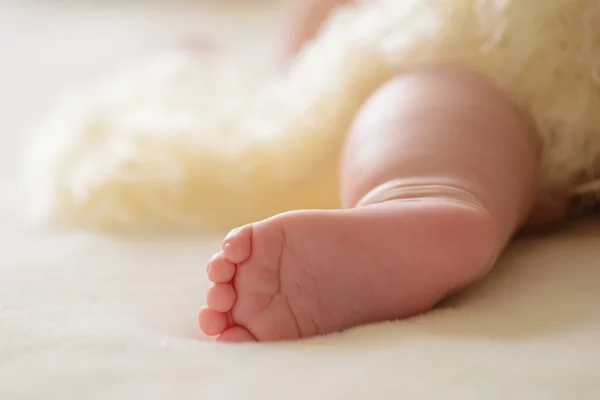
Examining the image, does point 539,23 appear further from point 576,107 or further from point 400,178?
point 400,178

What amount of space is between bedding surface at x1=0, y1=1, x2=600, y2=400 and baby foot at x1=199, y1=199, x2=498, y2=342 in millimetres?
25

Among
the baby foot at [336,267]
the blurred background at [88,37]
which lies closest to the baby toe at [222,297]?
the baby foot at [336,267]

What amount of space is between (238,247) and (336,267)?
0.07m

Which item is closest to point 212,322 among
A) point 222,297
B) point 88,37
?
point 222,297

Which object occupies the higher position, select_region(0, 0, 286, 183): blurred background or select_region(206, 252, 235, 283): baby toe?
select_region(0, 0, 286, 183): blurred background

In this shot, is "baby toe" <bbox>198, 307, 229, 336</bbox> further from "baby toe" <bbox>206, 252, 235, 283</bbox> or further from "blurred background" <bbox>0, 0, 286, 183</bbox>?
"blurred background" <bbox>0, 0, 286, 183</bbox>

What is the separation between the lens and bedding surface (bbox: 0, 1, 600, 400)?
415mm

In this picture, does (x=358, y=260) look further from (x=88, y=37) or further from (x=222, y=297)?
(x=88, y=37)

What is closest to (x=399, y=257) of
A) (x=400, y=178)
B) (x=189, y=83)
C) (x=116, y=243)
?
(x=400, y=178)

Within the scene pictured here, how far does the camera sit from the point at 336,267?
52cm

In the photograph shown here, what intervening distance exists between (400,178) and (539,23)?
20cm

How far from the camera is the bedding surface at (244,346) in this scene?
42 centimetres

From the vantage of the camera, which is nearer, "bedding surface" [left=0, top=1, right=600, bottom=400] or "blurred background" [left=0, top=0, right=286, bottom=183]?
"bedding surface" [left=0, top=1, right=600, bottom=400]

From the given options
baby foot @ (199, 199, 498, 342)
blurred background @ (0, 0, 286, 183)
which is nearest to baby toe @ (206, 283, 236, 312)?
baby foot @ (199, 199, 498, 342)
